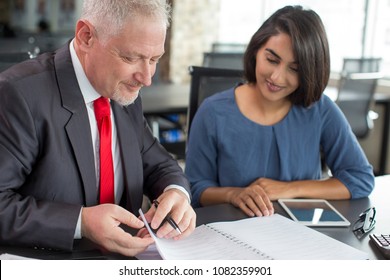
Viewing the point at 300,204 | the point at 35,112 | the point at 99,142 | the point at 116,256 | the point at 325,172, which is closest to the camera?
the point at 116,256

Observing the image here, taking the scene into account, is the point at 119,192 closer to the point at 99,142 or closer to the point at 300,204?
the point at 99,142

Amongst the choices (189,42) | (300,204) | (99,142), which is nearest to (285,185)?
(300,204)

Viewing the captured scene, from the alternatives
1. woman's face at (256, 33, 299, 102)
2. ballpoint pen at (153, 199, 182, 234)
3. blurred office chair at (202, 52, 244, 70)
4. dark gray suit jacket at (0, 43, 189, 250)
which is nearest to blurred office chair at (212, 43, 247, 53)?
blurred office chair at (202, 52, 244, 70)

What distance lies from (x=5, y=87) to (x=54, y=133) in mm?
150

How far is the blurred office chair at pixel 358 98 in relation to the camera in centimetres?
368

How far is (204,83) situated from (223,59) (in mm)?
1679

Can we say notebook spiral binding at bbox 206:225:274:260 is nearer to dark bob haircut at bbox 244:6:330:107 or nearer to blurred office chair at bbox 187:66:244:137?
dark bob haircut at bbox 244:6:330:107

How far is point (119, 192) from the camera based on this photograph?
141 cm

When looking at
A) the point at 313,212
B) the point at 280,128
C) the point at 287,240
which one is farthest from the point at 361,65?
the point at 287,240

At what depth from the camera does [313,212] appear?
56.5 inches

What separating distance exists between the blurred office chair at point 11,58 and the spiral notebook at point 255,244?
0.89m

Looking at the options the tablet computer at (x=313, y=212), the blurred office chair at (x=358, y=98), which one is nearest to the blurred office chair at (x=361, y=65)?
the blurred office chair at (x=358, y=98)

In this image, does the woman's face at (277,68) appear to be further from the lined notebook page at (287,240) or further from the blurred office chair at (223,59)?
the blurred office chair at (223,59)

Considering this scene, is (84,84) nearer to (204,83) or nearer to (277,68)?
(277,68)
